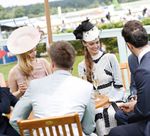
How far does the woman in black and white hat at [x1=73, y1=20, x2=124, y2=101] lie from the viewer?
3.96 meters

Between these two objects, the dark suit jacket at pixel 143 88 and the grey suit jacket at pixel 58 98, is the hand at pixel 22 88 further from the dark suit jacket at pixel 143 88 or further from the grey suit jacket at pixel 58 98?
the dark suit jacket at pixel 143 88

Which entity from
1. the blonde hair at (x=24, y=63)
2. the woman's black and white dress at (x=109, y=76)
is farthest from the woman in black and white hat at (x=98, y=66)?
the blonde hair at (x=24, y=63)

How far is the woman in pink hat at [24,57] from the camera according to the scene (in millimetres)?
4020

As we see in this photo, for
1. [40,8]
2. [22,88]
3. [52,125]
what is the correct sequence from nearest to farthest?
1. [52,125]
2. [22,88]
3. [40,8]

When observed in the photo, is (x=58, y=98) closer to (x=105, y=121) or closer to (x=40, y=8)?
(x=105, y=121)

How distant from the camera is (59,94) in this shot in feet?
8.69

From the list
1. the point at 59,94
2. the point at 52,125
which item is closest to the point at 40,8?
the point at 59,94

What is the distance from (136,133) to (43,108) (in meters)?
0.77

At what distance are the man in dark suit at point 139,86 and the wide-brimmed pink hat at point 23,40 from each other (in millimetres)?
1421

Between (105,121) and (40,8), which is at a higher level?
(40,8)

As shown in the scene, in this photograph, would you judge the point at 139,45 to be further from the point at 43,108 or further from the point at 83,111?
the point at 43,108

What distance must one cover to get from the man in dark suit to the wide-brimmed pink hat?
1421mm

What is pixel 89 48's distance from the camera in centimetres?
407

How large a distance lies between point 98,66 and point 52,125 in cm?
159
